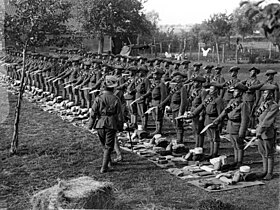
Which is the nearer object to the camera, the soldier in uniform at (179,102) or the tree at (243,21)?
the tree at (243,21)

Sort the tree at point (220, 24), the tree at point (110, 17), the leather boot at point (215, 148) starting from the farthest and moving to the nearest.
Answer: the tree at point (220, 24), the tree at point (110, 17), the leather boot at point (215, 148)

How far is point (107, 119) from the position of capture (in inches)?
396

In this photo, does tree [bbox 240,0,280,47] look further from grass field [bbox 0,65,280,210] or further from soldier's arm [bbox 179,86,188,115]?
soldier's arm [bbox 179,86,188,115]

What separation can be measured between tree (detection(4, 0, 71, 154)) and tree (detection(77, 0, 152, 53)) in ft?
60.1

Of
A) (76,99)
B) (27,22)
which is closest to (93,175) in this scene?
(27,22)

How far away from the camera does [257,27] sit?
4.08 metres

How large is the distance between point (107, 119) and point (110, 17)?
21.7m

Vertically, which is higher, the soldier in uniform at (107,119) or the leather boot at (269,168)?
the soldier in uniform at (107,119)

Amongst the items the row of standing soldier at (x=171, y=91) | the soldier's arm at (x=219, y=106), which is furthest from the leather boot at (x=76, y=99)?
the soldier's arm at (x=219, y=106)

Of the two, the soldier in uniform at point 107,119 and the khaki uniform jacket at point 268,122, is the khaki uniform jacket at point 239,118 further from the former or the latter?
the soldier in uniform at point 107,119

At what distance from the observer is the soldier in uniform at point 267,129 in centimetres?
920

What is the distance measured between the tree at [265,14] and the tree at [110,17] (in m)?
27.0

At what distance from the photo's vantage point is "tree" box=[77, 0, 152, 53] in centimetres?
3048

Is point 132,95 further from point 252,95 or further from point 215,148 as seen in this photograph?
point 215,148
